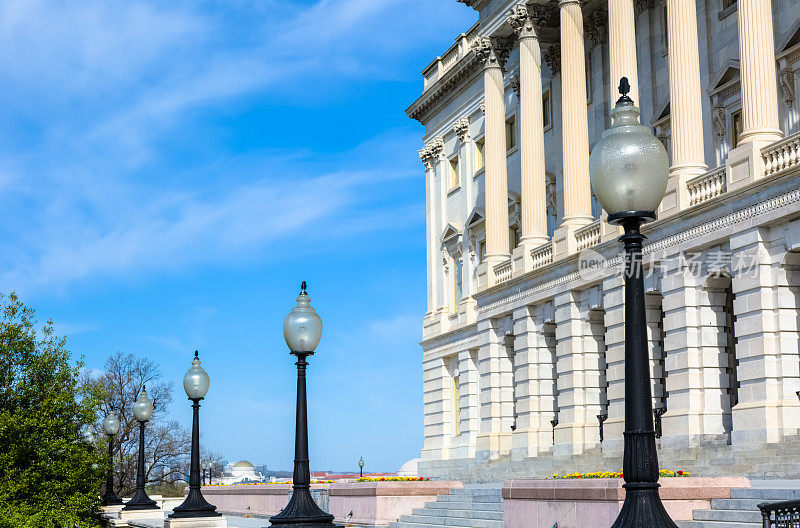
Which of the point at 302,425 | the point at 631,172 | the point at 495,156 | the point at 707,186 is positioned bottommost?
the point at 302,425

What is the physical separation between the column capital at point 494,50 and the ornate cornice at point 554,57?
175 centimetres

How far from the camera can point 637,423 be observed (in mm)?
10094

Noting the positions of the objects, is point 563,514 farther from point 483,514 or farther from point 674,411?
point 674,411

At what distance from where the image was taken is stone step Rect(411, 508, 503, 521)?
28141 millimetres

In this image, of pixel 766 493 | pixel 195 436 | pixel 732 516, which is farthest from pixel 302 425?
pixel 195 436

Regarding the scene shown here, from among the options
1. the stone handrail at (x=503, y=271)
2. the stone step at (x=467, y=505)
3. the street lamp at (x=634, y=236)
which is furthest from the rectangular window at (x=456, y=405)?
the street lamp at (x=634, y=236)

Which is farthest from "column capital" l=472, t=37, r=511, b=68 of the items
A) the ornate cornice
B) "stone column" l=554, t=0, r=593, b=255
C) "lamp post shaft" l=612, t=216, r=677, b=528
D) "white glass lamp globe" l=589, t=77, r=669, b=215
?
"lamp post shaft" l=612, t=216, r=677, b=528

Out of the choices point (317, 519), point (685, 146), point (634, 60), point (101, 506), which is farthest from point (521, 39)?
point (317, 519)

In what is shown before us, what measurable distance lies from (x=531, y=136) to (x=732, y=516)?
2645cm

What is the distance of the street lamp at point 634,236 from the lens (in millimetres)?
9992

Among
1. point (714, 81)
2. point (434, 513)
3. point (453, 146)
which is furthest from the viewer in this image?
point (453, 146)

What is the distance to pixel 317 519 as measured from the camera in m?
17.2

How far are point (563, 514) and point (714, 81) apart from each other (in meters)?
20.5

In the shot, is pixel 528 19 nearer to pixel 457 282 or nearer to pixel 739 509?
pixel 457 282
